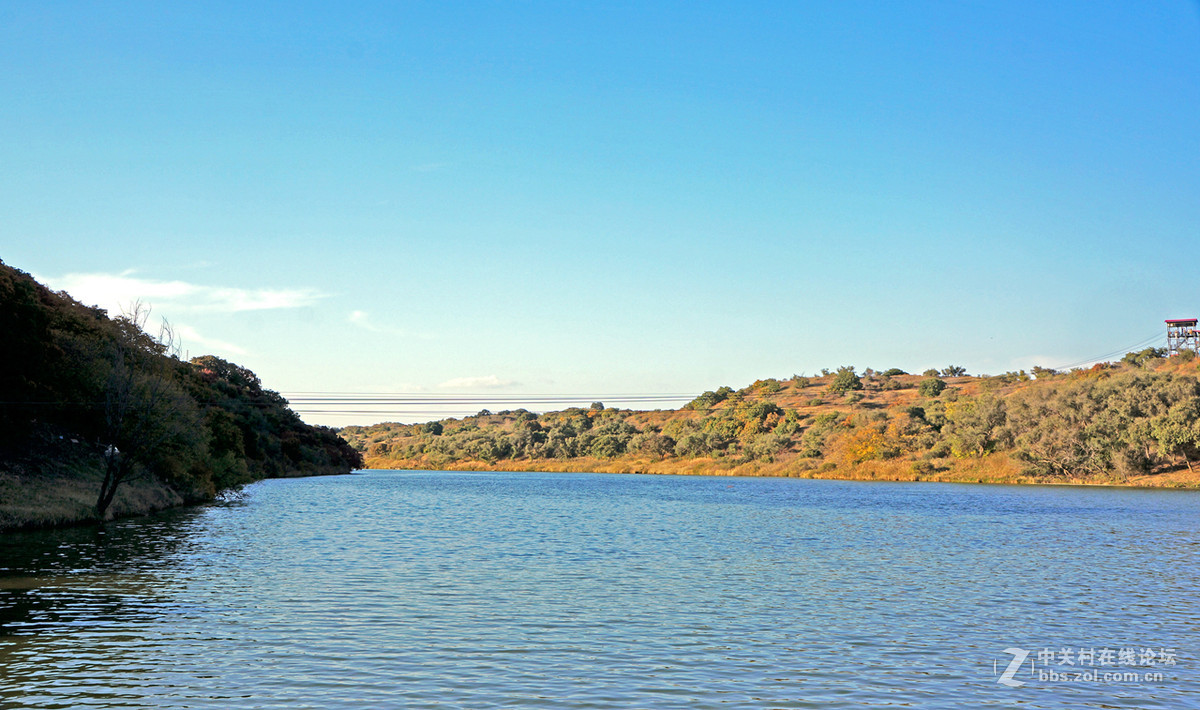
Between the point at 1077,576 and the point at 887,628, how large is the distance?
12.8 m

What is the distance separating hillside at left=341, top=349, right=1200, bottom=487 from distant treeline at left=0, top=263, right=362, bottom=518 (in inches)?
3481

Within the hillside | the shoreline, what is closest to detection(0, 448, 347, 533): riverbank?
the shoreline

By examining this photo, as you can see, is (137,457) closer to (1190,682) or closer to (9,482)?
(9,482)

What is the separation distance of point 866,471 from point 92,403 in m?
100

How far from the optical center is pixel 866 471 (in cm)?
12056

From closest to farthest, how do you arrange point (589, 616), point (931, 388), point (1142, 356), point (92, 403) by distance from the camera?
1. point (589, 616)
2. point (92, 403)
3. point (1142, 356)
4. point (931, 388)

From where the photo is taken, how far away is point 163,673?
15.6 metres

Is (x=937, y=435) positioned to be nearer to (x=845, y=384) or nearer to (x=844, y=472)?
(x=844, y=472)

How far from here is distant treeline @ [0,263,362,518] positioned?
4575 cm

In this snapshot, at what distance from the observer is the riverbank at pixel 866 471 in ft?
288

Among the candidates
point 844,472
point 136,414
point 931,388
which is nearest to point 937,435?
point 844,472

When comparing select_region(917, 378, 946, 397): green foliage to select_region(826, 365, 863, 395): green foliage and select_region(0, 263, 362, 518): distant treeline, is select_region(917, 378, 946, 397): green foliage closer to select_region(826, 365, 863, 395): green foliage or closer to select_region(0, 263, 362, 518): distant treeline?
select_region(826, 365, 863, 395): green foliage

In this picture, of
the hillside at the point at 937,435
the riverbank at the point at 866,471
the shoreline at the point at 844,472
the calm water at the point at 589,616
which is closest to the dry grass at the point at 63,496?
the calm water at the point at 589,616

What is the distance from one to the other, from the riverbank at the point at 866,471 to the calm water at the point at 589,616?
49.9 m
